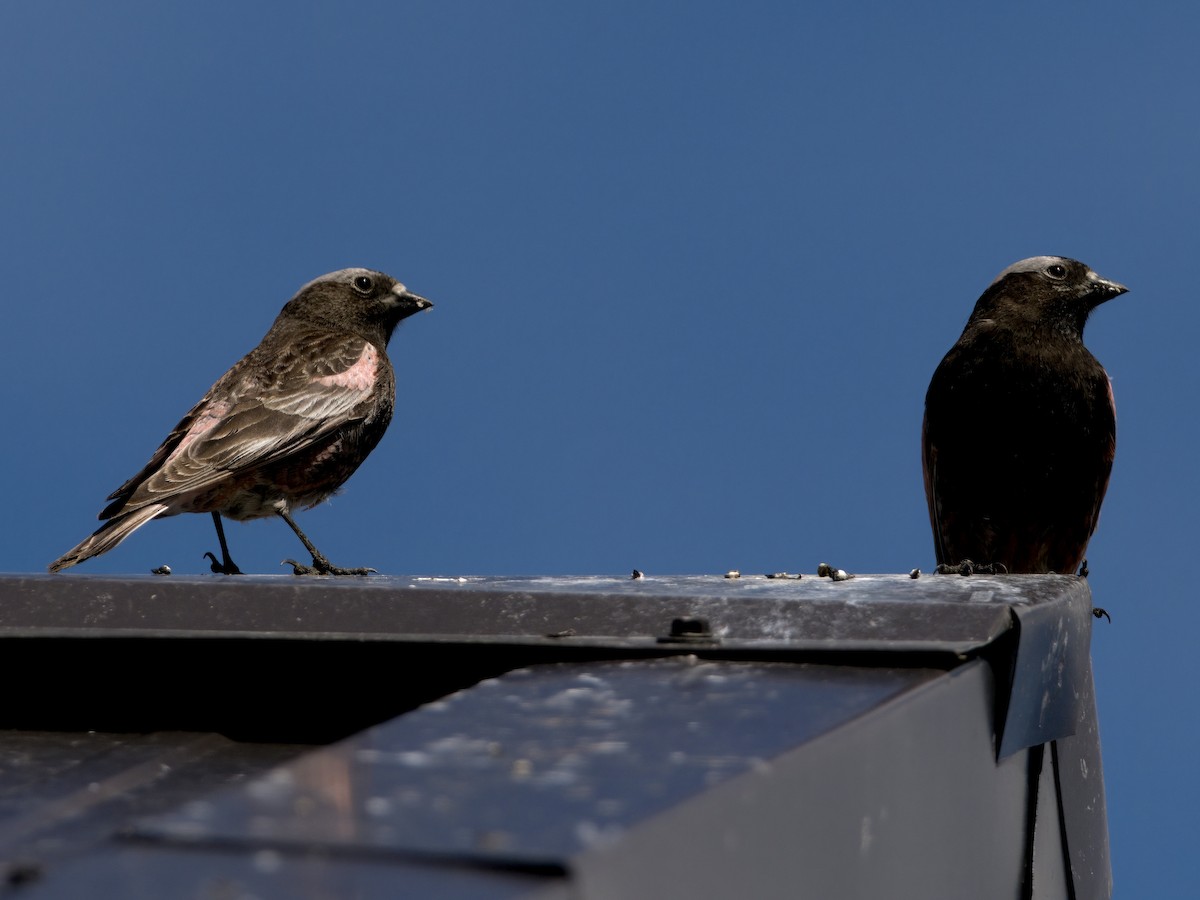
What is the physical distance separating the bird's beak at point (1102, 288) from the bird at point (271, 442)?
3880 mm

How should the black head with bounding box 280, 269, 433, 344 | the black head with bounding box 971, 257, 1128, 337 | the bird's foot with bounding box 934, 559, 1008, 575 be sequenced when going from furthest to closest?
1. the black head with bounding box 280, 269, 433, 344
2. the black head with bounding box 971, 257, 1128, 337
3. the bird's foot with bounding box 934, 559, 1008, 575

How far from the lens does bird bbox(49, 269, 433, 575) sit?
280 inches

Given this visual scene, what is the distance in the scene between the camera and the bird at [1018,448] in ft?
22.6

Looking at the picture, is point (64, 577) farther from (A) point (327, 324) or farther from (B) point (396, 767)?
(A) point (327, 324)

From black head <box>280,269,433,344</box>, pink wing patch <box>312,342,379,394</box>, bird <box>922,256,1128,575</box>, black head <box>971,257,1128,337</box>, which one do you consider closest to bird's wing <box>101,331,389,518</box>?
pink wing patch <box>312,342,379,394</box>

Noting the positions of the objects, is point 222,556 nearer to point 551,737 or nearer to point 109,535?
point 109,535

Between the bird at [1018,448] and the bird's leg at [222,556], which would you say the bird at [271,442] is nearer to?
the bird's leg at [222,556]

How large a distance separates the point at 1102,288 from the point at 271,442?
442cm

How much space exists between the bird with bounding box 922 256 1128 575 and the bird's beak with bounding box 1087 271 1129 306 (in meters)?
0.51

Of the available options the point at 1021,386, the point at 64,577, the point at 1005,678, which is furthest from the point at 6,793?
the point at 1021,386

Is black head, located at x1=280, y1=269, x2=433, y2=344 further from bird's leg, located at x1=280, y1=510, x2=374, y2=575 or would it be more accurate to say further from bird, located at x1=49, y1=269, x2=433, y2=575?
bird's leg, located at x1=280, y1=510, x2=374, y2=575

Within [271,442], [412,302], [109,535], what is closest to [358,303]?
[412,302]

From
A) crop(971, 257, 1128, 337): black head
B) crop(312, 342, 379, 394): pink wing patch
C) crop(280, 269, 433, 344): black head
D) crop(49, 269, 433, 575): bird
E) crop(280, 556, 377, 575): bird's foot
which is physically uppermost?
crop(280, 269, 433, 344): black head

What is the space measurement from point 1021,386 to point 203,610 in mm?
5091
